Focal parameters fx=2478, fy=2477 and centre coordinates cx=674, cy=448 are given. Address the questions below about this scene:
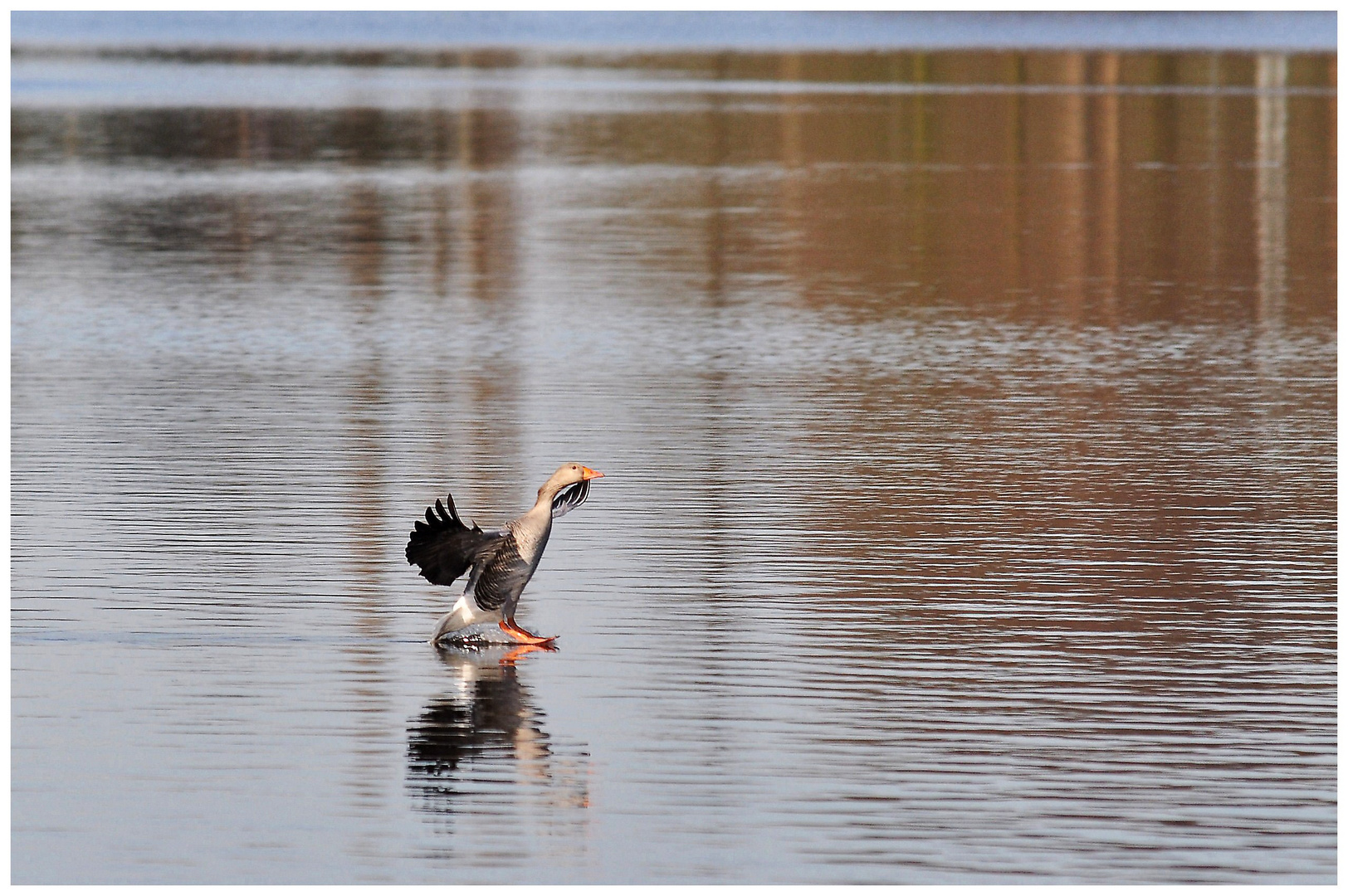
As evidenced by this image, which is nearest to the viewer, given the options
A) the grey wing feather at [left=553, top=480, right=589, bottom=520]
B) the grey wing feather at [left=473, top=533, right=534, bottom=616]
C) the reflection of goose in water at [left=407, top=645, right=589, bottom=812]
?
the reflection of goose in water at [left=407, top=645, right=589, bottom=812]

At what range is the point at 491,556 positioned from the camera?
10898mm

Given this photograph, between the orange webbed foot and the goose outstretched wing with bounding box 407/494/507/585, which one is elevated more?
the goose outstretched wing with bounding box 407/494/507/585

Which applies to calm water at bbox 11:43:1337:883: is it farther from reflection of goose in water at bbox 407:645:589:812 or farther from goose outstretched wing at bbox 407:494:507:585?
goose outstretched wing at bbox 407:494:507:585

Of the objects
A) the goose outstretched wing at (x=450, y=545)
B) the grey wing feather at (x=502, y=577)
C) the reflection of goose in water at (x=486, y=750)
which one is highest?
the goose outstretched wing at (x=450, y=545)

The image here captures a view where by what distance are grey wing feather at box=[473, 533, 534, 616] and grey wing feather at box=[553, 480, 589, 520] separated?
0.33m

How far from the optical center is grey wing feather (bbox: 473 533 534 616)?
10.9m

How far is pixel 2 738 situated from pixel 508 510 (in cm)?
464

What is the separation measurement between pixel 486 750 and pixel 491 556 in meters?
1.53

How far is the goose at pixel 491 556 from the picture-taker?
35.6ft

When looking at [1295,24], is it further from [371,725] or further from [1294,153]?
[371,725]

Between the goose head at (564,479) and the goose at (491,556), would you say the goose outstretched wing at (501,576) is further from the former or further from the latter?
the goose head at (564,479)

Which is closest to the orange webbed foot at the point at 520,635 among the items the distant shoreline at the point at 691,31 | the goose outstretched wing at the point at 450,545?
the goose outstretched wing at the point at 450,545

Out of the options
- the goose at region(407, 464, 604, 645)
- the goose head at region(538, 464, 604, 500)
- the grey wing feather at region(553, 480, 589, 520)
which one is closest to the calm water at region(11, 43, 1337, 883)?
the goose at region(407, 464, 604, 645)

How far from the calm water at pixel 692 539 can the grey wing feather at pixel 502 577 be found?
232mm
